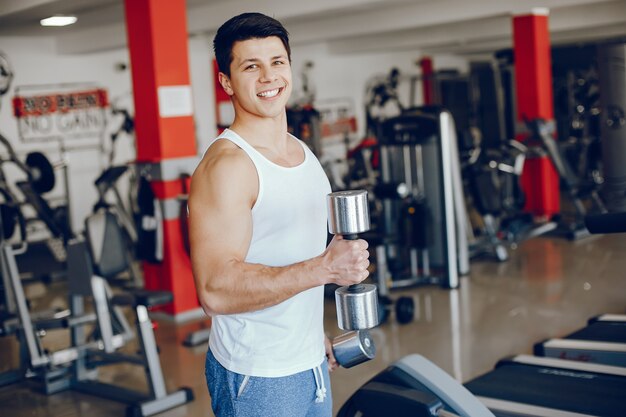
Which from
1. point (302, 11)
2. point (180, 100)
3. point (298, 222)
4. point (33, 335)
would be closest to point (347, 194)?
point (298, 222)

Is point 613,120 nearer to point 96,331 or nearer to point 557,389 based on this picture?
point 557,389

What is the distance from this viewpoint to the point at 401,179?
625cm

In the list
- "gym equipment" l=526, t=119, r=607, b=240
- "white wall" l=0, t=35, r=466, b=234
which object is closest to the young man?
"gym equipment" l=526, t=119, r=607, b=240

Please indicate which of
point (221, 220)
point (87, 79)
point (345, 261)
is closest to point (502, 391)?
point (345, 261)

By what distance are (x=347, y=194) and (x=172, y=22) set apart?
434 centimetres

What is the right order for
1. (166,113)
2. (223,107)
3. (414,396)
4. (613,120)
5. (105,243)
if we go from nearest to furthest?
(414,396) → (105,243) → (613,120) → (166,113) → (223,107)

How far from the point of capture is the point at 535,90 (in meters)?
8.97

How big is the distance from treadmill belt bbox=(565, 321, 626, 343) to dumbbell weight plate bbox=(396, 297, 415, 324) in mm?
1280

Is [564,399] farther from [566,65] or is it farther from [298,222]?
[566,65]

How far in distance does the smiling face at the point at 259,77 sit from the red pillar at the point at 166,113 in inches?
156

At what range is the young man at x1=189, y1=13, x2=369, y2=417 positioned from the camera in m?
1.38

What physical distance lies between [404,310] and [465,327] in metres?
0.40

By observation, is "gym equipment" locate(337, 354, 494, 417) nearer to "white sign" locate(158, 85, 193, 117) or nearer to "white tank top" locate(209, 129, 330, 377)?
"white tank top" locate(209, 129, 330, 377)

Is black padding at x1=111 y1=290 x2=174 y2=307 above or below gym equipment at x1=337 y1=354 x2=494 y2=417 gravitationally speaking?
above
